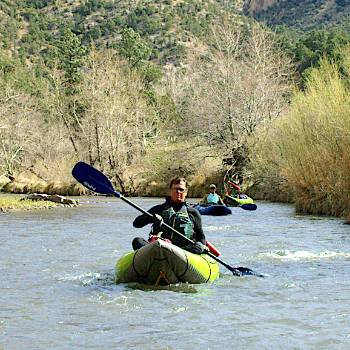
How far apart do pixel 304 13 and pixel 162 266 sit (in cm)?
7431

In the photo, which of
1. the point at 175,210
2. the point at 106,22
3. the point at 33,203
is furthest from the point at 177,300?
the point at 106,22

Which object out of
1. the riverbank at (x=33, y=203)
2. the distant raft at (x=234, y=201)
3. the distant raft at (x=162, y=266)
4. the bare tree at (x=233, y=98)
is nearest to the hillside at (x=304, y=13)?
the bare tree at (x=233, y=98)

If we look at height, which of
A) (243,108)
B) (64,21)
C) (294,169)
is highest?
(64,21)

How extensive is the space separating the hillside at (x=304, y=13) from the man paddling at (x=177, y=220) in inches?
2426

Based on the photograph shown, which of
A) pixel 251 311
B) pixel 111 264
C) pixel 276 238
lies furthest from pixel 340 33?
pixel 251 311

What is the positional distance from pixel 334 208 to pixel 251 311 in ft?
40.3

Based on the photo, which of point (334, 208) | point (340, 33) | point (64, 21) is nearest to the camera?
point (334, 208)

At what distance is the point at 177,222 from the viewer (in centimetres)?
909

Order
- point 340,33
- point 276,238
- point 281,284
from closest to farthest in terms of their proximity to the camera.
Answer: point 281,284, point 276,238, point 340,33

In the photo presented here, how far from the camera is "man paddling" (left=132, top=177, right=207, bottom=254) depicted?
29.5 feet

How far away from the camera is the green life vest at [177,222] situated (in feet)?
29.7

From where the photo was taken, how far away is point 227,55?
32.6 metres

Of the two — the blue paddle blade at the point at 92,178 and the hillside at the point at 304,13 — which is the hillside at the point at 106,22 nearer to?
the hillside at the point at 304,13

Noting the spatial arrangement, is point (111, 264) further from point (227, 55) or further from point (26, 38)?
point (26, 38)
